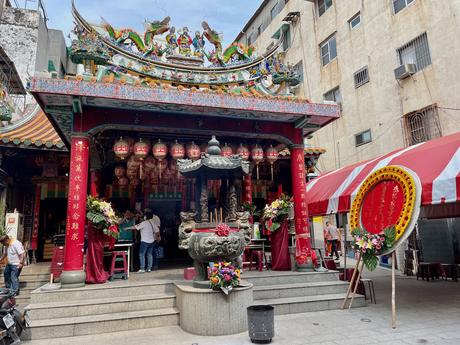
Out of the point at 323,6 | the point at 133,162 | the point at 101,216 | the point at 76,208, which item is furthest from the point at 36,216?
the point at 323,6

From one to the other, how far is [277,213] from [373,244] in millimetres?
3035

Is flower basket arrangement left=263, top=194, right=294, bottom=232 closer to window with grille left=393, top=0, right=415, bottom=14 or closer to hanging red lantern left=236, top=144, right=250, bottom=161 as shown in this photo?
hanging red lantern left=236, top=144, right=250, bottom=161

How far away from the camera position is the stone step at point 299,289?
7090 millimetres

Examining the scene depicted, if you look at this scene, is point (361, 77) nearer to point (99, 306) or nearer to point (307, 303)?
point (307, 303)

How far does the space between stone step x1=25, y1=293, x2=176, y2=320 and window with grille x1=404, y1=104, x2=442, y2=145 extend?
11630mm

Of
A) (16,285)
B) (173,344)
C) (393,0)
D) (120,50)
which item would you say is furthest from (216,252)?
(393,0)

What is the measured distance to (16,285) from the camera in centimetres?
747

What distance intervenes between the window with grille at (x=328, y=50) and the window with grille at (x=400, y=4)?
13.8 ft

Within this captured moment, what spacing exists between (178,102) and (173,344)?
16.5 ft

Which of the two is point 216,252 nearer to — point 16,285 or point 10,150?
point 16,285

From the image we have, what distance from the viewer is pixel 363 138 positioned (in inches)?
641

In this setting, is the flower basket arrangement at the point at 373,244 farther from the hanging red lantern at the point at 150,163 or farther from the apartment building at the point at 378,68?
the apartment building at the point at 378,68

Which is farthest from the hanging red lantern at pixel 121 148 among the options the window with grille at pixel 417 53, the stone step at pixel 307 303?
the window with grille at pixel 417 53

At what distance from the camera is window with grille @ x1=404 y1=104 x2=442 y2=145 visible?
1259 cm
